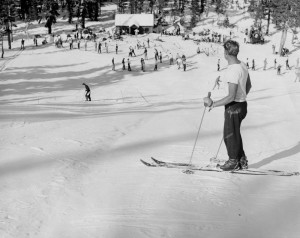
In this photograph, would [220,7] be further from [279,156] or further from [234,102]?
[234,102]

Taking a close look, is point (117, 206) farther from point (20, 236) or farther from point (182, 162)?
point (182, 162)

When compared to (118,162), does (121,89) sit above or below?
below

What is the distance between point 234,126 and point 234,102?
0.29 m

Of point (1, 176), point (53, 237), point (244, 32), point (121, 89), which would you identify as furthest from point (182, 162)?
point (244, 32)

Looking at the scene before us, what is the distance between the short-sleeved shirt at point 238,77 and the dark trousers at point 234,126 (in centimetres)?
10

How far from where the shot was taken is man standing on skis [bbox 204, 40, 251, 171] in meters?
4.36

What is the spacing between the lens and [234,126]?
4.58 meters

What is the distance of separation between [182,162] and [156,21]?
66.4 m

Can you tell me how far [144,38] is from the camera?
54.6m

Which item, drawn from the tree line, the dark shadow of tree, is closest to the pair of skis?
the dark shadow of tree

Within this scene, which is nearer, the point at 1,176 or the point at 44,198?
the point at 44,198

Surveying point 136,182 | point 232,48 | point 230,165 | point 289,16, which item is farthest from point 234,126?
point 289,16

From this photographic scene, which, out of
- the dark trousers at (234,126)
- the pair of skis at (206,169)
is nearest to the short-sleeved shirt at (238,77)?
the dark trousers at (234,126)

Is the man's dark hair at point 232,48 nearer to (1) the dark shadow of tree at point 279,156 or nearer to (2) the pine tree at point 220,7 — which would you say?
(1) the dark shadow of tree at point 279,156
